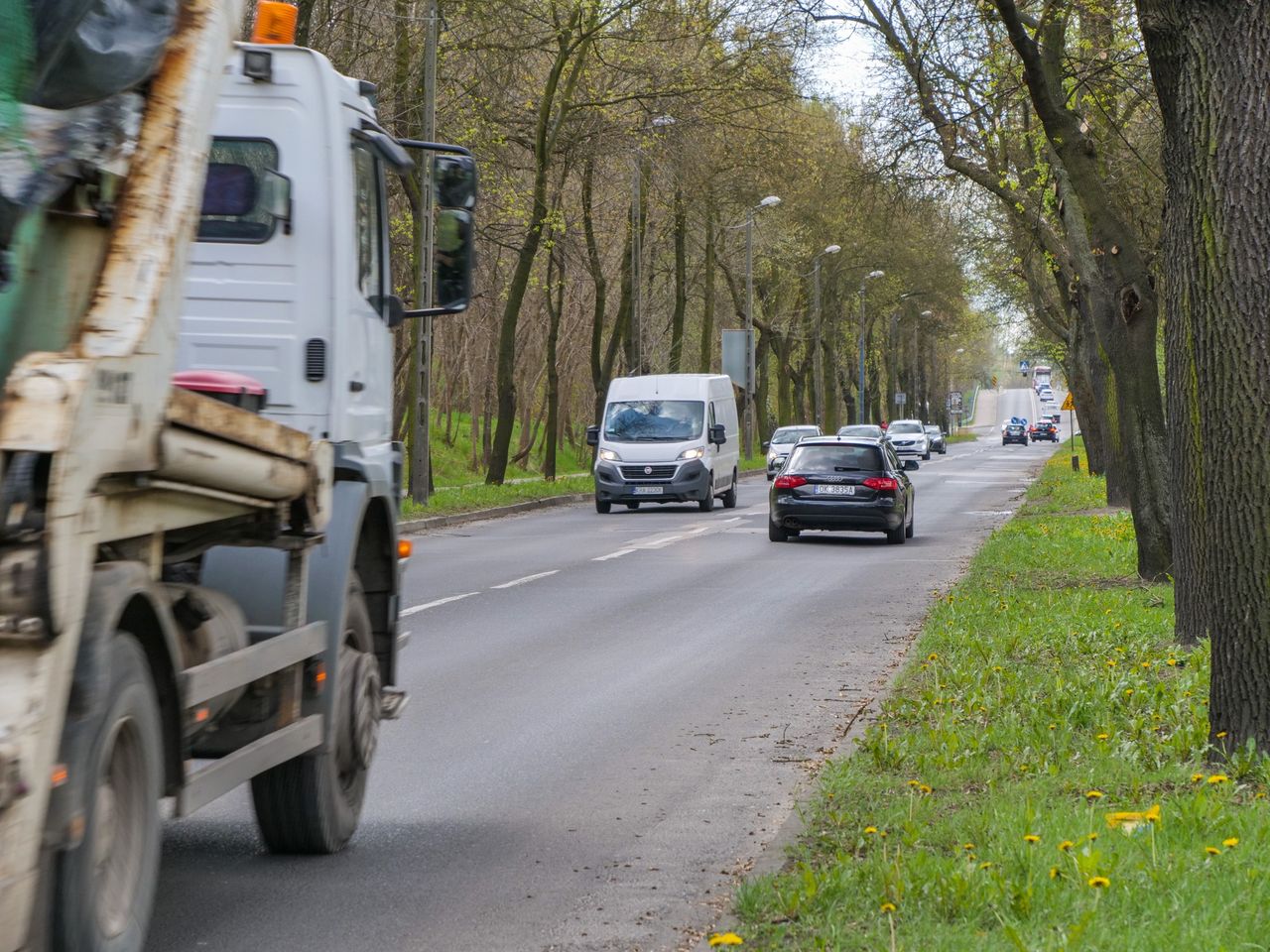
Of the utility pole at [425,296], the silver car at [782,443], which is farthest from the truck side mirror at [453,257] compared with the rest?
the silver car at [782,443]

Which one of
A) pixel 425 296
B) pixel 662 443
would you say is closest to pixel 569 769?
pixel 425 296

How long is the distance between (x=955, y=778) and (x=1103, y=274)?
1079 cm

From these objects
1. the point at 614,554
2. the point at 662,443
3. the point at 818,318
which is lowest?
→ the point at 614,554

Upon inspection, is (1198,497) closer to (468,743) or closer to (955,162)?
(468,743)

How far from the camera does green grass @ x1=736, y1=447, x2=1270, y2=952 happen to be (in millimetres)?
5188

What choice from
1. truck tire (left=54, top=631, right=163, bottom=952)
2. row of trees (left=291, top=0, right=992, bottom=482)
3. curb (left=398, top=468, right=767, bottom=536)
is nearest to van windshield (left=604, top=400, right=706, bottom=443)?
curb (left=398, top=468, right=767, bottom=536)

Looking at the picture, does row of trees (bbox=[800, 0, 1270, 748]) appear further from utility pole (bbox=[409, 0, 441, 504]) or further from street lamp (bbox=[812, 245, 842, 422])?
street lamp (bbox=[812, 245, 842, 422])

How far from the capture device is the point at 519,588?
58.2 feet

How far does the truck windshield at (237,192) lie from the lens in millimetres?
6883

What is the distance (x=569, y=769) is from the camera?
27.9 feet

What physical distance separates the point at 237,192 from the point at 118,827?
304 centimetres

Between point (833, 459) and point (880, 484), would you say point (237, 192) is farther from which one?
point (833, 459)

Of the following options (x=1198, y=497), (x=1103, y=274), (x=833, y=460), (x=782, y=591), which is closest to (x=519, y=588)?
(x=782, y=591)

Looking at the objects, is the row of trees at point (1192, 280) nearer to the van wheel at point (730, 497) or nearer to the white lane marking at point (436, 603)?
the white lane marking at point (436, 603)
